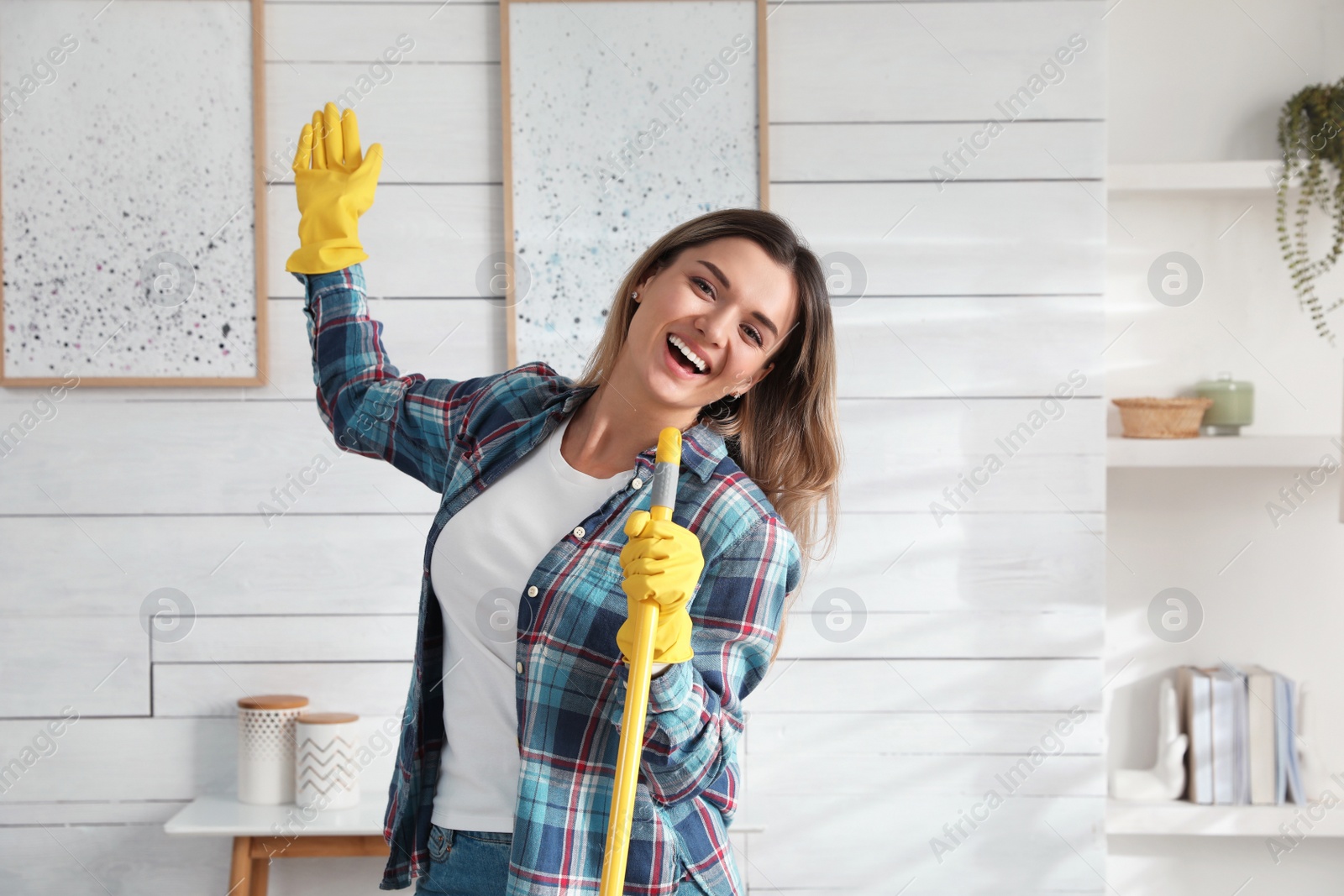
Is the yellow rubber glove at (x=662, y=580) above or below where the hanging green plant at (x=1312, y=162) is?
below

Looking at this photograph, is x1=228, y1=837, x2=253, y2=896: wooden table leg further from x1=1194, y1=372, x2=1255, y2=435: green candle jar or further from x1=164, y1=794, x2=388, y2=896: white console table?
x1=1194, y1=372, x2=1255, y2=435: green candle jar

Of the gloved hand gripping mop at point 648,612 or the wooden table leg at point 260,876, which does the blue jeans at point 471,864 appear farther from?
the wooden table leg at point 260,876

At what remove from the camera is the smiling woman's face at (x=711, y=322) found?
1.07 m

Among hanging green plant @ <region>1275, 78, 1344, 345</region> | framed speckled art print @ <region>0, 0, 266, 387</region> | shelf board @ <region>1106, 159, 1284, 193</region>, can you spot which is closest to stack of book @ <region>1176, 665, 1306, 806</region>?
hanging green plant @ <region>1275, 78, 1344, 345</region>

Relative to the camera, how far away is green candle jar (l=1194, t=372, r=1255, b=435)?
1.94 meters

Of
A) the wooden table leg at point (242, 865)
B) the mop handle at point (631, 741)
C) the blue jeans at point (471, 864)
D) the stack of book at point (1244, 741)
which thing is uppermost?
the mop handle at point (631, 741)

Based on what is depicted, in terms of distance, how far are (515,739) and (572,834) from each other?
10 centimetres

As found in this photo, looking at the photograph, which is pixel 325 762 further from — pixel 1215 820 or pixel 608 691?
pixel 1215 820

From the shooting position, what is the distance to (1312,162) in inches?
74.4

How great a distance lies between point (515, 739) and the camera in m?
1.03

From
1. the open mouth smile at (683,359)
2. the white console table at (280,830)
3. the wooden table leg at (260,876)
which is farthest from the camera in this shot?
the wooden table leg at (260,876)

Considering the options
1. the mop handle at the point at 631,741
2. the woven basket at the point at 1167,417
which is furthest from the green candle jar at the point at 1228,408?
the mop handle at the point at 631,741

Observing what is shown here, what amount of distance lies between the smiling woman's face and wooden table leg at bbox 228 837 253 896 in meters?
1.13

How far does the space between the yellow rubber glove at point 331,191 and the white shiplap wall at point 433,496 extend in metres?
0.56
